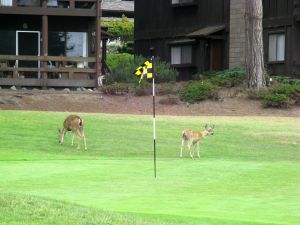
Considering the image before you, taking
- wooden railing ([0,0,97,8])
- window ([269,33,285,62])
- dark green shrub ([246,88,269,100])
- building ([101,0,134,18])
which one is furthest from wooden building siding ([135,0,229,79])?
building ([101,0,134,18])

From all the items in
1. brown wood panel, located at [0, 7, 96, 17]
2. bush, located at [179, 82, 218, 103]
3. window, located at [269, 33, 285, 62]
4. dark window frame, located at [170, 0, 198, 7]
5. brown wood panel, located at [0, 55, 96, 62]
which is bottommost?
bush, located at [179, 82, 218, 103]

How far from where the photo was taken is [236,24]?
45.3 m

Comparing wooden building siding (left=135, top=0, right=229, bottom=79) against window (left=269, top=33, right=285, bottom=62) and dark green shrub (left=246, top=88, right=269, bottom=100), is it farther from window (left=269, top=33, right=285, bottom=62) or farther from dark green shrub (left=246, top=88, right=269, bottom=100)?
dark green shrub (left=246, top=88, right=269, bottom=100)

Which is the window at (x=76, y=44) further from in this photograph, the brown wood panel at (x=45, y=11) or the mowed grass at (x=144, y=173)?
the mowed grass at (x=144, y=173)

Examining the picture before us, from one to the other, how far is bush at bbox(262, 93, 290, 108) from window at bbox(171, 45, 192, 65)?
562 inches

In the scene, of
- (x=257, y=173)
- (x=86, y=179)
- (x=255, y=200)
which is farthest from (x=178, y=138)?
(x=255, y=200)

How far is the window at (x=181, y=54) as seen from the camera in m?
49.5

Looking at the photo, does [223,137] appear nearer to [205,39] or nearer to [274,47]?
[274,47]

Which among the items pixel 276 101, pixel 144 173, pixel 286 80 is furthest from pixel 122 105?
pixel 144 173

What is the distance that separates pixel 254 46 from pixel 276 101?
13.6ft

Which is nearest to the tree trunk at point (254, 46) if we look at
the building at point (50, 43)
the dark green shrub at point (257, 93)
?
the dark green shrub at point (257, 93)

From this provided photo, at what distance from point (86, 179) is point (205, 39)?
102ft

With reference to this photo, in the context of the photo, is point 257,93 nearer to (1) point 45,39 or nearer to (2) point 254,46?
(2) point 254,46

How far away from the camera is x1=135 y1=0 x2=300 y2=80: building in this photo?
139ft
